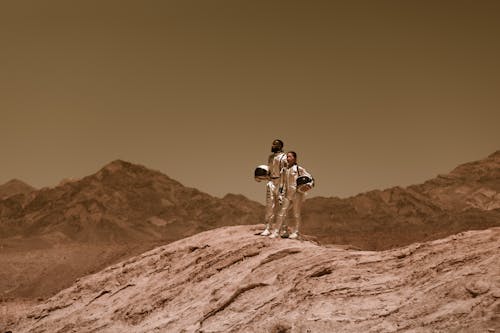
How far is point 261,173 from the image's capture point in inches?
631

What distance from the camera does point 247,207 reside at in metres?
70.2

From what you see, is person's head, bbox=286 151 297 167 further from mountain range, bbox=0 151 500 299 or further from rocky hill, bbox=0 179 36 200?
rocky hill, bbox=0 179 36 200

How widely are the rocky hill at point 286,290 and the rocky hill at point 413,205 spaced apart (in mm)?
38960

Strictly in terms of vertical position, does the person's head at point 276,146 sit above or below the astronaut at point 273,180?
above

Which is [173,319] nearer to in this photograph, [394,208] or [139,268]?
[139,268]

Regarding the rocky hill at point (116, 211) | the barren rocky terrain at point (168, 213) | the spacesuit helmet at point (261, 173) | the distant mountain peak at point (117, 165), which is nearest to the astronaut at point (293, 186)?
the spacesuit helmet at point (261, 173)

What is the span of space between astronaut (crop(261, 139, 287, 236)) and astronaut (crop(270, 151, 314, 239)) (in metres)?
0.35

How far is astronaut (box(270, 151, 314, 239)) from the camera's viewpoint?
596 inches

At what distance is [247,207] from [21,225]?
76.7ft

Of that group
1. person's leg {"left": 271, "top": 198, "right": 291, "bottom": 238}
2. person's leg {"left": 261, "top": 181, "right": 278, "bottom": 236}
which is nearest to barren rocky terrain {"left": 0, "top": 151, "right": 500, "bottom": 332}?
person's leg {"left": 261, "top": 181, "right": 278, "bottom": 236}

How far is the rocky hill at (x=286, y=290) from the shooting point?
9.84 meters

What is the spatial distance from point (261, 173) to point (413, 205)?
52138 millimetres

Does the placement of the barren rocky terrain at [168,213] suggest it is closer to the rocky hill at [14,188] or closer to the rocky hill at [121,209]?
the rocky hill at [121,209]

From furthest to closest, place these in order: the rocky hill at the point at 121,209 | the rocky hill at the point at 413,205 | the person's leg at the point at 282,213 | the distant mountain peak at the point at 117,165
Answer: the distant mountain peak at the point at 117,165
the rocky hill at the point at 121,209
the rocky hill at the point at 413,205
the person's leg at the point at 282,213
